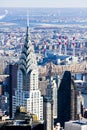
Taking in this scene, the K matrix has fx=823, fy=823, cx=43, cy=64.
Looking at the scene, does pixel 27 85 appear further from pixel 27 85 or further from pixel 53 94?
pixel 53 94

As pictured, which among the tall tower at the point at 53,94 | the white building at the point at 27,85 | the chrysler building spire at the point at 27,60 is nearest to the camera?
the white building at the point at 27,85

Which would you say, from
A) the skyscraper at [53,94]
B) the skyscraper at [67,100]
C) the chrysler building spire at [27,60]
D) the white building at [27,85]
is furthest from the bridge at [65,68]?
the white building at [27,85]

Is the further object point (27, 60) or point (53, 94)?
point (53, 94)

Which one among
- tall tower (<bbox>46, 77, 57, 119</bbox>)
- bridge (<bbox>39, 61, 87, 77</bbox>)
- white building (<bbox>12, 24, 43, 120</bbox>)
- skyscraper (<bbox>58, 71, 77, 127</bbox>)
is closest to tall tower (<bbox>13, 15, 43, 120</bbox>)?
white building (<bbox>12, 24, 43, 120</bbox>)

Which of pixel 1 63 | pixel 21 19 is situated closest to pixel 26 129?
pixel 1 63

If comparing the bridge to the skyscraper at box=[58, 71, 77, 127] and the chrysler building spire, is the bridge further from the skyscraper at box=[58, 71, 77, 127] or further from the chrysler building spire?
the chrysler building spire

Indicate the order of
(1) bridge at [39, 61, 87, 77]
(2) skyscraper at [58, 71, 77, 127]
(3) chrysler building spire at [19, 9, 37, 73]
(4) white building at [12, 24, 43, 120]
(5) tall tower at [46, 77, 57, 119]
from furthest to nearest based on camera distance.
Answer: (1) bridge at [39, 61, 87, 77]
(2) skyscraper at [58, 71, 77, 127]
(5) tall tower at [46, 77, 57, 119]
(3) chrysler building spire at [19, 9, 37, 73]
(4) white building at [12, 24, 43, 120]

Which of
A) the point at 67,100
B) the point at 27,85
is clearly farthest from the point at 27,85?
the point at 67,100

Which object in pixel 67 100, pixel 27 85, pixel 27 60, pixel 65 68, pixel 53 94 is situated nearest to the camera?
pixel 27 85

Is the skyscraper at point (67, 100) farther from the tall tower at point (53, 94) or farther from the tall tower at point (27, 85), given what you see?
the tall tower at point (27, 85)
